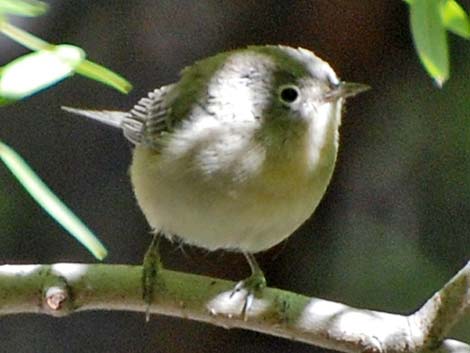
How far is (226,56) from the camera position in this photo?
169cm

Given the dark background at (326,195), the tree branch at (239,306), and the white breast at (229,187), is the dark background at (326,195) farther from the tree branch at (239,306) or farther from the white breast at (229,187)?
the tree branch at (239,306)

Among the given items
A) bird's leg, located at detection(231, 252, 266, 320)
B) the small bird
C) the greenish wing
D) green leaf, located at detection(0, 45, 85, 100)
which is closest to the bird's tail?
the greenish wing

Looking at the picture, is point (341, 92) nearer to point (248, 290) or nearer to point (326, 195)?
point (248, 290)

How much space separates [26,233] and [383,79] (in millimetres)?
982

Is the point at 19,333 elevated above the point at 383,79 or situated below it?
below

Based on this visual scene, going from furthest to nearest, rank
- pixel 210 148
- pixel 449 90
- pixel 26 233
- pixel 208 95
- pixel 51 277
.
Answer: pixel 26 233 → pixel 449 90 → pixel 208 95 → pixel 210 148 → pixel 51 277

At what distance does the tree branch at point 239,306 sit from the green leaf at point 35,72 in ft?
1.47

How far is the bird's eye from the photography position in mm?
1544

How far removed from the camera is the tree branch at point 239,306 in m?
1.15

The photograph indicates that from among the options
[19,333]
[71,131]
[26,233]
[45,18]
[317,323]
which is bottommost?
[19,333]

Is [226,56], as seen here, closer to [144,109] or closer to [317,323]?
[144,109]

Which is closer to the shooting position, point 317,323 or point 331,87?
point 317,323

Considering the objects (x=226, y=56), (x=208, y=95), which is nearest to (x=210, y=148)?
(x=208, y=95)

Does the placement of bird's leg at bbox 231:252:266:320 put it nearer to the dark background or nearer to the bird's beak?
the bird's beak
